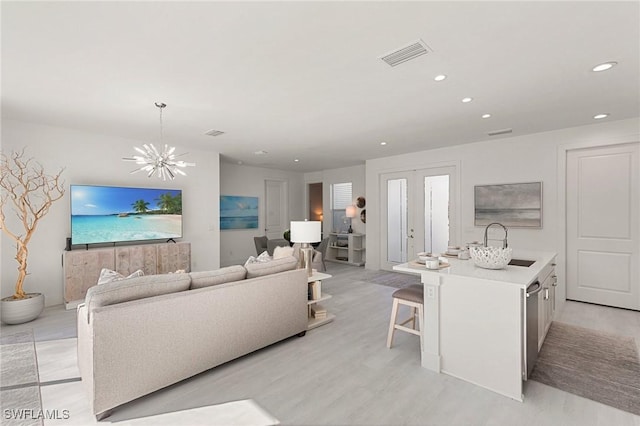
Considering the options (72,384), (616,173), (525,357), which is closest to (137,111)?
(72,384)

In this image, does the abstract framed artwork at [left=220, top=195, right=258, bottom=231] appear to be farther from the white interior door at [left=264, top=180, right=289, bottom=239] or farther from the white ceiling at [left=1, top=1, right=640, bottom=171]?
the white ceiling at [left=1, top=1, right=640, bottom=171]

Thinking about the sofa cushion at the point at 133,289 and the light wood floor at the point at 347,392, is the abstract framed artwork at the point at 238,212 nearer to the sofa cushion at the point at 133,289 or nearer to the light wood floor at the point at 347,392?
the light wood floor at the point at 347,392

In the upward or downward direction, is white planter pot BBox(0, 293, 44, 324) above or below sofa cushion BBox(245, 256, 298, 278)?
below

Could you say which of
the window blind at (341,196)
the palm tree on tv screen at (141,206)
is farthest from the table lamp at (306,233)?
the window blind at (341,196)

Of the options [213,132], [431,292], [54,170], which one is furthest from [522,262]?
[54,170]

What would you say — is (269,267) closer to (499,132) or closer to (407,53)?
(407,53)

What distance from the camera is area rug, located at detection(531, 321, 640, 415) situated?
2212mm

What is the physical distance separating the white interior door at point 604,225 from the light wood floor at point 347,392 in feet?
3.94

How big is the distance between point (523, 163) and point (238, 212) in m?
6.23

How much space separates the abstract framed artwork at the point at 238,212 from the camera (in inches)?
294

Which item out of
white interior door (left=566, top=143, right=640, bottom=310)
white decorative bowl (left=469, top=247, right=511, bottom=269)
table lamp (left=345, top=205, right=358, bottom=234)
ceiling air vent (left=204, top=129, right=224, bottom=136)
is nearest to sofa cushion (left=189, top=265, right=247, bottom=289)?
white decorative bowl (left=469, top=247, right=511, bottom=269)

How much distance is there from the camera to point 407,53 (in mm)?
→ 2262

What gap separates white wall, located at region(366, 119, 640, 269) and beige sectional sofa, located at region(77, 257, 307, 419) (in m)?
3.99

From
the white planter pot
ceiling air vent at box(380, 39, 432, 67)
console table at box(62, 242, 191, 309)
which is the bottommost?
the white planter pot
